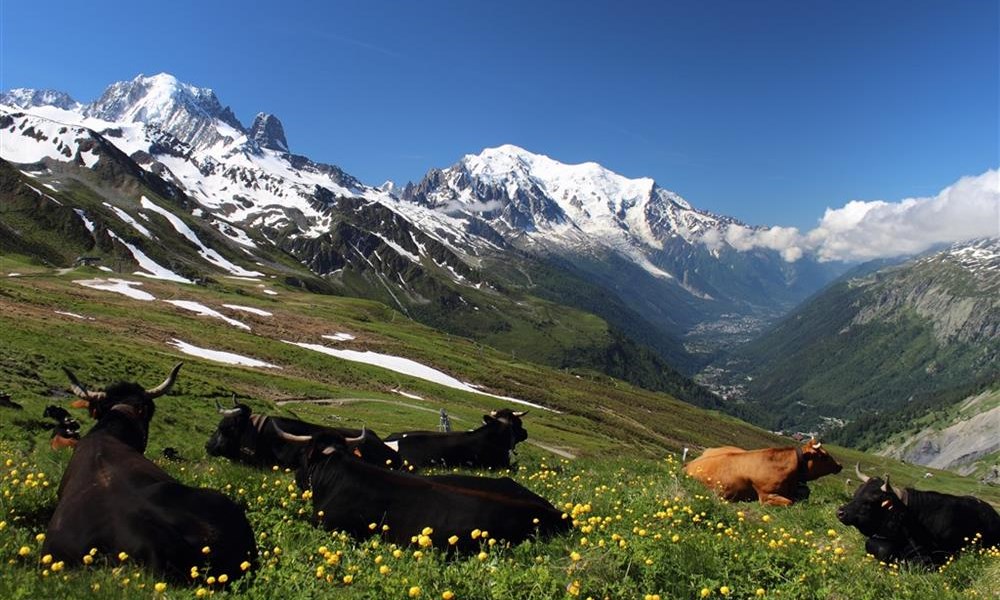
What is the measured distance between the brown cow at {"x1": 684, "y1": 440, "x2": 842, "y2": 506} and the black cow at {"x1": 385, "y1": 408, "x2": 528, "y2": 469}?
269 inches

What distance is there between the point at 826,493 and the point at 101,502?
20.2m

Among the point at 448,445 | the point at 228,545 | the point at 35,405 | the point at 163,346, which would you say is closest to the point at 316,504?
the point at 228,545

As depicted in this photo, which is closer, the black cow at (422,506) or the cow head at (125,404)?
the black cow at (422,506)

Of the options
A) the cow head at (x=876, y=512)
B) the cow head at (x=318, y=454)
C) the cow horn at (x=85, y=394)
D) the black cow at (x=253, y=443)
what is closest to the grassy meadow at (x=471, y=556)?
A: the cow head at (x=318, y=454)

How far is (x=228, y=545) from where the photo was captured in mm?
8430

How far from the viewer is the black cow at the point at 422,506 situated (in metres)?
9.69

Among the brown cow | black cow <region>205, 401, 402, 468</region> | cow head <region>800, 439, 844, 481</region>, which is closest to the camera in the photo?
black cow <region>205, 401, 402, 468</region>

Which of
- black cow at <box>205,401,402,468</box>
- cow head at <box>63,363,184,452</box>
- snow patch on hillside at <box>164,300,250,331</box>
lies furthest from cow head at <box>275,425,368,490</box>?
snow patch on hillside at <box>164,300,250,331</box>

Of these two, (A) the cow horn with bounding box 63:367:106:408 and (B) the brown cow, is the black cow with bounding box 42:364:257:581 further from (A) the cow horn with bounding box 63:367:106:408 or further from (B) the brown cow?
(B) the brown cow

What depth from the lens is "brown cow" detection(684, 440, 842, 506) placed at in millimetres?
18938

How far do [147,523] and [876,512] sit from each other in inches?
591

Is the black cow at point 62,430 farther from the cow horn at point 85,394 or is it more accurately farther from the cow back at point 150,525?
the cow back at point 150,525

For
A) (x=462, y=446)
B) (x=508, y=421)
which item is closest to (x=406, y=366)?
(x=508, y=421)

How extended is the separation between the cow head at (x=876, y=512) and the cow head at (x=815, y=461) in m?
5.40
